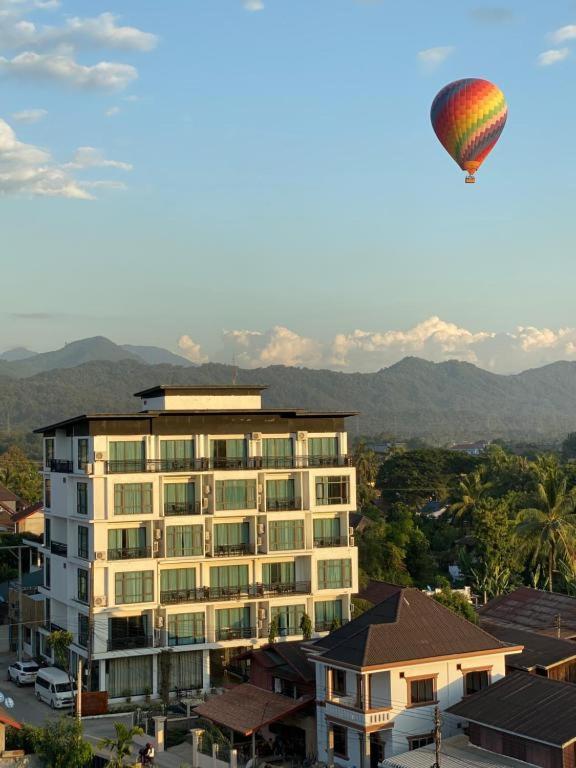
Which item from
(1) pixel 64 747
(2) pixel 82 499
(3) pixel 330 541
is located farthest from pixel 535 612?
(1) pixel 64 747

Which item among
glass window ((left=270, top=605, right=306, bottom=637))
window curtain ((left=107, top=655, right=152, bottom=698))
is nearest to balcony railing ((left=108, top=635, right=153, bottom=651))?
window curtain ((left=107, top=655, right=152, bottom=698))

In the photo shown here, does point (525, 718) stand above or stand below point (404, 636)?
below

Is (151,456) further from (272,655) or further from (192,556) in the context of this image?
(272,655)

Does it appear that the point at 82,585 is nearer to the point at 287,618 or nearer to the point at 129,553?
the point at 129,553

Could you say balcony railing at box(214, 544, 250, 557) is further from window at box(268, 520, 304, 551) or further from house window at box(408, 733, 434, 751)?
house window at box(408, 733, 434, 751)

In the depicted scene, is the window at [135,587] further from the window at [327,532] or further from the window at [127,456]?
the window at [327,532]

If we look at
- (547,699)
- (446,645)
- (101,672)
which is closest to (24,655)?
(101,672)

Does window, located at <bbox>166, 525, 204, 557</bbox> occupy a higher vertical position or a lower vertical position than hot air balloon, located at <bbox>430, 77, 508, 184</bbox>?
lower
